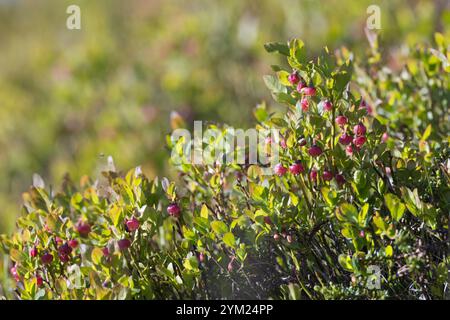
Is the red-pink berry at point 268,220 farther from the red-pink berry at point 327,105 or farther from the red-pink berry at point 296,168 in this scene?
the red-pink berry at point 327,105

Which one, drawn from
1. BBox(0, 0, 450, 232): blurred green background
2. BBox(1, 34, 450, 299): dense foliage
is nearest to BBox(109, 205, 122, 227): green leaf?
BBox(1, 34, 450, 299): dense foliage

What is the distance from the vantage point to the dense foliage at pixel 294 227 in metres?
1.58

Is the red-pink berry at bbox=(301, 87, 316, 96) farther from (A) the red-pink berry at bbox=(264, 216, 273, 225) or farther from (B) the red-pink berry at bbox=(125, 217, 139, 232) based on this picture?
(B) the red-pink berry at bbox=(125, 217, 139, 232)

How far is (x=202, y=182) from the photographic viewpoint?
1917 mm

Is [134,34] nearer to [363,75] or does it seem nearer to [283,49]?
[363,75]

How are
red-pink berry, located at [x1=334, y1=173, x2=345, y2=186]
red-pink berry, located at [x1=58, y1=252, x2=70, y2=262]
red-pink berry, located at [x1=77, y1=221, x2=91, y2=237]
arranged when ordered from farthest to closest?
red-pink berry, located at [x1=77, y1=221, x2=91, y2=237]
red-pink berry, located at [x1=58, y1=252, x2=70, y2=262]
red-pink berry, located at [x1=334, y1=173, x2=345, y2=186]

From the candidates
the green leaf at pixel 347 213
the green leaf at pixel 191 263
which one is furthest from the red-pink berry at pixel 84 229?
the green leaf at pixel 347 213

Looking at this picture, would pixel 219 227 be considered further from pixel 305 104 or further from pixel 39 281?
pixel 39 281

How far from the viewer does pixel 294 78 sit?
1.69 meters

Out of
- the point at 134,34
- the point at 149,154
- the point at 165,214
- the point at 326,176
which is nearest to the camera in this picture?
the point at 326,176

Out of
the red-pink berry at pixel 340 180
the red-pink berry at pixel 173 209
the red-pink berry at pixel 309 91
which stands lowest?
the red-pink berry at pixel 173 209

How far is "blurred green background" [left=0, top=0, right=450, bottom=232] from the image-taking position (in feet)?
13.0
